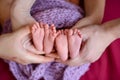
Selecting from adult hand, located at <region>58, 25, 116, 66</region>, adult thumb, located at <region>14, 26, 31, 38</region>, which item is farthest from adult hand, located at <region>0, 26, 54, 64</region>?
adult hand, located at <region>58, 25, 116, 66</region>

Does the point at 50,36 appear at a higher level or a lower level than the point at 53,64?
higher

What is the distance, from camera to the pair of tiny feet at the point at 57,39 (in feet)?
2.18

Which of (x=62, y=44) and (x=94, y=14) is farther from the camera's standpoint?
(x=94, y=14)

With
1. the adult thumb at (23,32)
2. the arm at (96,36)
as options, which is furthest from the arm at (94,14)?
the adult thumb at (23,32)

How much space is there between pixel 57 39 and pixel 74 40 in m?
0.05

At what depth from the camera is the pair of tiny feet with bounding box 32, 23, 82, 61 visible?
26.2 inches

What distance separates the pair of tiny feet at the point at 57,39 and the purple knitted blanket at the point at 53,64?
0.11 metres

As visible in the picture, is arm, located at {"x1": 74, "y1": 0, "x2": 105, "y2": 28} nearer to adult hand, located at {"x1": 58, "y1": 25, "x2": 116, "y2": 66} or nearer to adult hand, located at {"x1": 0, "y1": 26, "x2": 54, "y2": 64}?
adult hand, located at {"x1": 58, "y1": 25, "x2": 116, "y2": 66}

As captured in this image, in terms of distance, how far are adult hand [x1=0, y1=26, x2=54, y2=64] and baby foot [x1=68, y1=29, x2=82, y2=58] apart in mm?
96

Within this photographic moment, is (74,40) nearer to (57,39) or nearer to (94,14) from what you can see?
(57,39)

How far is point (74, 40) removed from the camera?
2.18 feet

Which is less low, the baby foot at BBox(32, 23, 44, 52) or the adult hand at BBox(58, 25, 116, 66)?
the baby foot at BBox(32, 23, 44, 52)

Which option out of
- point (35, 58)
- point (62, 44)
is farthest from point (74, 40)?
point (35, 58)

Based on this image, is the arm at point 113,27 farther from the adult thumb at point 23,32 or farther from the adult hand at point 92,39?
the adult thumb at point 23,32
